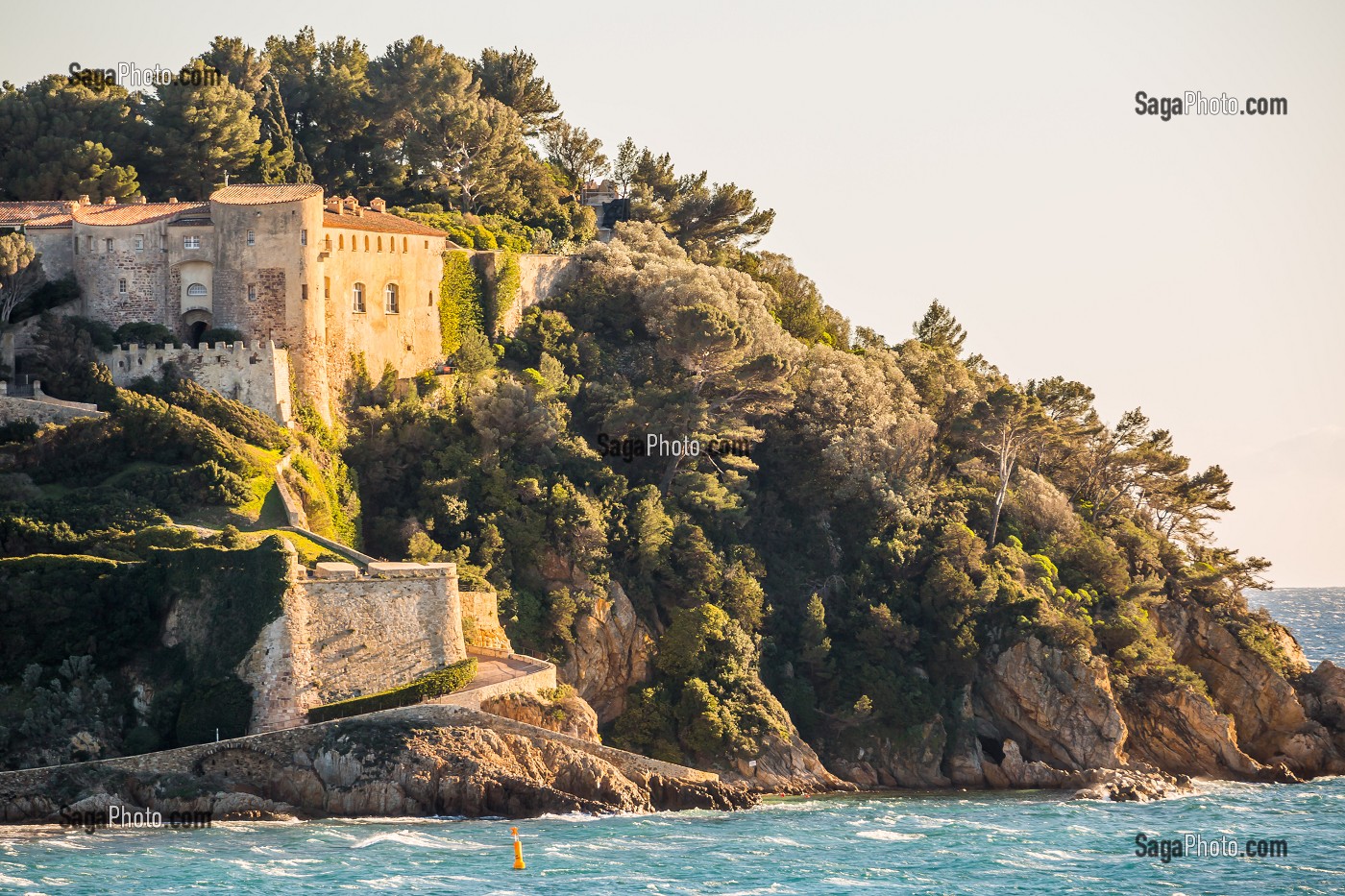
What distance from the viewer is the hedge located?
219ft

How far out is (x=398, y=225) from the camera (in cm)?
8619

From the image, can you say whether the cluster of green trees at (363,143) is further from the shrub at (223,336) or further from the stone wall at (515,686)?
the stone wall at (515,686)

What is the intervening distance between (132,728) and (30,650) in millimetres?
4069

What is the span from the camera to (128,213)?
269ft

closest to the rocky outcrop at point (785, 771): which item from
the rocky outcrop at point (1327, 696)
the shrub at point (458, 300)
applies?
the rocky outcrop at point (1327, 696)

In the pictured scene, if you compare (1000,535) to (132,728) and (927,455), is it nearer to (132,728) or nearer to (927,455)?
(927,455)

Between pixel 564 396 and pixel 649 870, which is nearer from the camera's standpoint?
pixel 649 870

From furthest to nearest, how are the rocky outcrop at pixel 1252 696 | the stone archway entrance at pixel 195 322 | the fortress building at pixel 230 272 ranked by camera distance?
the rocky outcrop at pixel 1252 696, the stone archway entrance at pixel 195 322, the fortress building at pixel 230 272

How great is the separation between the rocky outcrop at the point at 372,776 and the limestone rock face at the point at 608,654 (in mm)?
8703

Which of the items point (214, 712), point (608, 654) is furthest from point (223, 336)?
point (214, 712)

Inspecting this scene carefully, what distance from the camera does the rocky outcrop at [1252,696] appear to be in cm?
8494

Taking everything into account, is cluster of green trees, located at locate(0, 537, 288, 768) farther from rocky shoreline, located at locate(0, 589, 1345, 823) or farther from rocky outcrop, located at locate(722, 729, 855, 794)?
rocky outcrop, located at locate(722, 729, 855, 794)

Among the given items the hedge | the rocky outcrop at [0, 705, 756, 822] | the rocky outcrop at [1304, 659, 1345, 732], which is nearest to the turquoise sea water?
the rocky outcrop at [0, 705, 756, 822]

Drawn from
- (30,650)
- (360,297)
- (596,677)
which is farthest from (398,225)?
(30,650)
